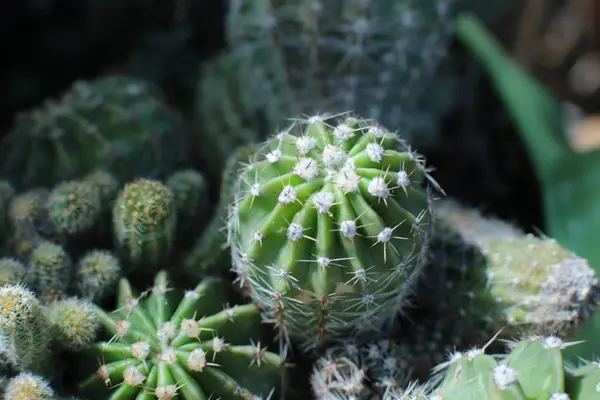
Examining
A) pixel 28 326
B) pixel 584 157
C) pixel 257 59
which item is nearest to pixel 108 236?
pixel 28 326

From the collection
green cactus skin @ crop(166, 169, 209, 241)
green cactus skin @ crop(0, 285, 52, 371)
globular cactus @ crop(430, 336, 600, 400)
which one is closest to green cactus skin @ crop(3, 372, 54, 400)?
green cactus skin @ crop(0, 285, 52, 371)

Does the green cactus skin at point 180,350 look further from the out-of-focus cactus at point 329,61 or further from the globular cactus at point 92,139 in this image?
the out-of-focus cactus at point 329,61

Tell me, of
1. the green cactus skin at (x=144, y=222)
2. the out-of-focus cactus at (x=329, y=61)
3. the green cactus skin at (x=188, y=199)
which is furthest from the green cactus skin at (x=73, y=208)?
the out-of-focus cactus at (x=329, y=61)

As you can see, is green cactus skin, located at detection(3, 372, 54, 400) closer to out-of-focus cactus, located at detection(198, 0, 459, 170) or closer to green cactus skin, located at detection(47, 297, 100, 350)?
green cactus skin, located at detection(47, 297, 100, 350)

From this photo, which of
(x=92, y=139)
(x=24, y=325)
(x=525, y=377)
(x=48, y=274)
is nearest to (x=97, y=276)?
(x=48, y=274)

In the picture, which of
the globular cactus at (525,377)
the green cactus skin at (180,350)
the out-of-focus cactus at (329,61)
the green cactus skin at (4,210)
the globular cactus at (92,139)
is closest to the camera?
the globular cactus at (525,377)

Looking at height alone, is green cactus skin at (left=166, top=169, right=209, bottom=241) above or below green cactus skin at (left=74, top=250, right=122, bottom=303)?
above
